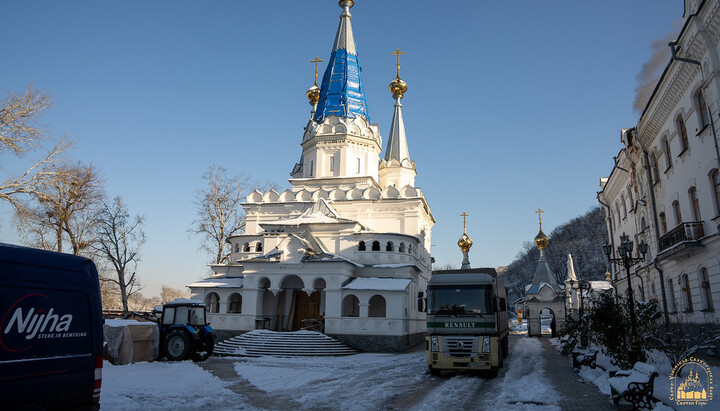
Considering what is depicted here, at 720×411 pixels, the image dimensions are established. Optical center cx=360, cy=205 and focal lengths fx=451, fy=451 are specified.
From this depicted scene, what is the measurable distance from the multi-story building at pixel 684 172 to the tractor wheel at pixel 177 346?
55.6ft

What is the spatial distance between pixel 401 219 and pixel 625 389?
84.8ft

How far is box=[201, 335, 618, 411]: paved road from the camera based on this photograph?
9.17 meters

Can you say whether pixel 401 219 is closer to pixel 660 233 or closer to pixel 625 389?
pixel 660 233

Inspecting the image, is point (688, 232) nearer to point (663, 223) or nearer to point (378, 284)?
point (663, 223)

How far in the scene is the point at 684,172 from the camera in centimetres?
1647

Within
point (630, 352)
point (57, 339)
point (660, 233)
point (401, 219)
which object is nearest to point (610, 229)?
point (660, 233)

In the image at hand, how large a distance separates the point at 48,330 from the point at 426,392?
27.0 ft

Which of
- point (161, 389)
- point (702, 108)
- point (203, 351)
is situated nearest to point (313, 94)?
point (203, 351)

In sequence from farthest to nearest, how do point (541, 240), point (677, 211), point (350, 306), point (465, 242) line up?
point (465, 242) < point (541, 240) < point (350, 306) < point (677, 211)

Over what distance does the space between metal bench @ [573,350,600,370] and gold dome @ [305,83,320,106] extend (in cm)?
3484

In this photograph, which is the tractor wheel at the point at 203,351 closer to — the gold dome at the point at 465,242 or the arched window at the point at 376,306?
the arched window at the point at 376,306

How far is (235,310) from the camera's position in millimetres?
28734

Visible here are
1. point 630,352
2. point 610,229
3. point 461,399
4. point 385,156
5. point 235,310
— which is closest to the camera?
point 461,399

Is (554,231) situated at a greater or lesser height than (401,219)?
greater
